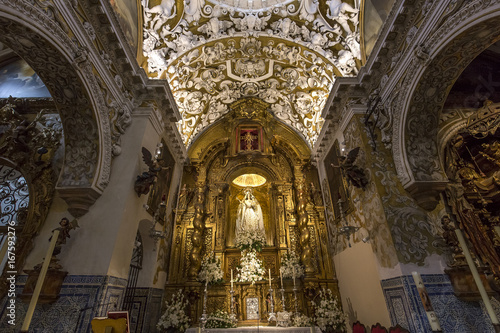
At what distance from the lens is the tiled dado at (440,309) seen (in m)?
3.69

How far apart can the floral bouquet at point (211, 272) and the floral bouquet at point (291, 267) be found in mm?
1780

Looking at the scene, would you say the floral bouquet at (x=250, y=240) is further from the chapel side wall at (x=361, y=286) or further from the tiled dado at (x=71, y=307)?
the tiled dado at (x=71, y=307)

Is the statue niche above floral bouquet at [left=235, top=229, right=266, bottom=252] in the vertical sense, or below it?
above

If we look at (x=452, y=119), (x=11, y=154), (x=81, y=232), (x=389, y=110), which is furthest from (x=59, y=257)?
(x=452, y=119)

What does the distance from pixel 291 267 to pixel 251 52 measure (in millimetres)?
6721

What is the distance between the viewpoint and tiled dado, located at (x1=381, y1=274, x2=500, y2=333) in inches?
145

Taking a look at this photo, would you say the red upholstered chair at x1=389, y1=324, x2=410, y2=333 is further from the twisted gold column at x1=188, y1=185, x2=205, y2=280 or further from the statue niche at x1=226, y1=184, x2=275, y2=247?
the twisted gold column at x1=188, y1=185, x2=205, y2=280

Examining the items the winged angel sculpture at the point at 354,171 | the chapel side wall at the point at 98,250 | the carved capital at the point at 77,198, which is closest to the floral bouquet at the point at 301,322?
the winged angel sculpture at the point at 354,171

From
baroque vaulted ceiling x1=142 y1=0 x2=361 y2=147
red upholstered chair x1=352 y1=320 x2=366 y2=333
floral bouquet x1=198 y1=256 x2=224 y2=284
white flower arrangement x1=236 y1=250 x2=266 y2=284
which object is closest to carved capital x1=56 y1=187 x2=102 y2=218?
baroque vaulted ceiling x1=142 y1=0 x2=361 y2=147

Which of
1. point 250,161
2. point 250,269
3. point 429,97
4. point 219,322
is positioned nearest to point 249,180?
point 250,161

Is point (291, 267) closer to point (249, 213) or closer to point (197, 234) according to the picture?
point (249, 213)

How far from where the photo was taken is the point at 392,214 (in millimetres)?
4445

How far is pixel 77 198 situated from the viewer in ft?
14.6

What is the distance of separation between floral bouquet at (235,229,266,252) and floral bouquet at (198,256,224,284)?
2.88 ft
